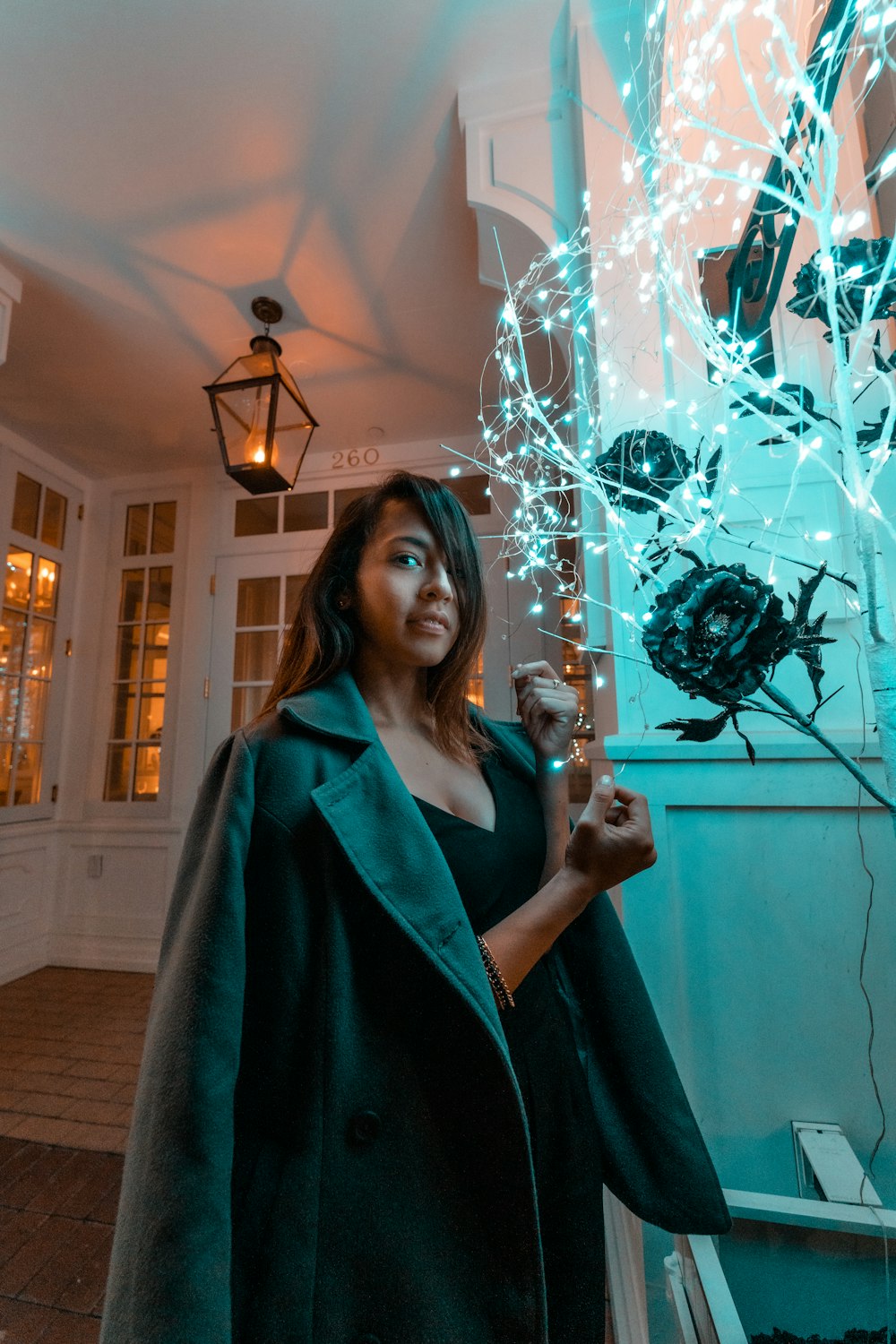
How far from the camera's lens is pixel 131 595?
157 inches

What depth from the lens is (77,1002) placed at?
3.05 meters

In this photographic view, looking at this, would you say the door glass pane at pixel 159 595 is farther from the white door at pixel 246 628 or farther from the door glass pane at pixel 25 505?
the door glass pane at pixel 25 505

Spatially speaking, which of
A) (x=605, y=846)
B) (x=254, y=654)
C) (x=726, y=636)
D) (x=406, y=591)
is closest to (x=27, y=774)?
(x=254, y=654)

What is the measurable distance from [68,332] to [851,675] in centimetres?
333

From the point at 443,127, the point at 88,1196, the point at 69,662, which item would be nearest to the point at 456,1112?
the point at 88,1196

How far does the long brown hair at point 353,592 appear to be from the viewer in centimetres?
96

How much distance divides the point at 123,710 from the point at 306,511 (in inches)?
70.7

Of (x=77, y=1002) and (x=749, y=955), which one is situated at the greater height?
(x=749, y=955)

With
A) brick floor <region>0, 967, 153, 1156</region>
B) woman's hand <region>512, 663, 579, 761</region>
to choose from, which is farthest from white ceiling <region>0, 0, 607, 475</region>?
brick floor <region>0, 967, 153, 1156</region>

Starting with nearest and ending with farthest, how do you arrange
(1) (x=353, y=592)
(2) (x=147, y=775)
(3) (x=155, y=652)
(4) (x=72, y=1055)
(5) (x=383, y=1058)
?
(5) (x=383, y=1058), (1) (x=353, y=592), (4) (x=72, y=1055), (2) (x=147, y=775), (3) (x=155, y=652)

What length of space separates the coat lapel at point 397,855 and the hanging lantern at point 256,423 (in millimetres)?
1590

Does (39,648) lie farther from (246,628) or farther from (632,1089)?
(632,1089)

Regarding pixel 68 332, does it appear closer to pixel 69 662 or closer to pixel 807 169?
pixel 69 662

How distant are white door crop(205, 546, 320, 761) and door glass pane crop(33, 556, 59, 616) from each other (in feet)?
3.44
